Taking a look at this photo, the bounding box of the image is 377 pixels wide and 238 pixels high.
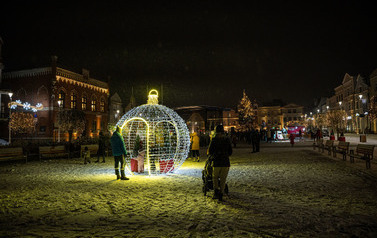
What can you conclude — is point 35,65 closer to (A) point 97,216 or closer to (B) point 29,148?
(B) point 29,148

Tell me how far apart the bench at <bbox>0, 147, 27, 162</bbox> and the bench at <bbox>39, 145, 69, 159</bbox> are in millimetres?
1001

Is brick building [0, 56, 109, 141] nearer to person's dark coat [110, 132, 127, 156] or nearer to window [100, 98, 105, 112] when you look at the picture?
window [100, 98, 105, 112]

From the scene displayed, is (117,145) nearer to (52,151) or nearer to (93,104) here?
(52,151)

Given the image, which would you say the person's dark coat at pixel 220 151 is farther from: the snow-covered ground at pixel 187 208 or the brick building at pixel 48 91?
the brick building at pixel 48 91

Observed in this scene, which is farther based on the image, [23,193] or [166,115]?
[166,115]

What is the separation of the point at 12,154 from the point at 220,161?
13.5 metres

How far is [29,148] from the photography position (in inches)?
631

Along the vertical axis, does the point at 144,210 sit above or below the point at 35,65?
below

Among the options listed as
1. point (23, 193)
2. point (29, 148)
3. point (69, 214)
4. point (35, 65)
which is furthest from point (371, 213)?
point (35, 65)

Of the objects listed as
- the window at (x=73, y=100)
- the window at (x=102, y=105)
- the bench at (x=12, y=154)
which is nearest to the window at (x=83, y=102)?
Answer: the window at (x=73, y=100)

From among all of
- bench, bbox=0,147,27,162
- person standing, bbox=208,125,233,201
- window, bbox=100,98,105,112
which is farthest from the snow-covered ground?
window, bbox=100,98,105,112

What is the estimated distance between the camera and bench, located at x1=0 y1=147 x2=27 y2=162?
45.4 feet

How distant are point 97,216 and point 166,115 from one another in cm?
618

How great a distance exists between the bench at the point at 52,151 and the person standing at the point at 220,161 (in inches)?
529
